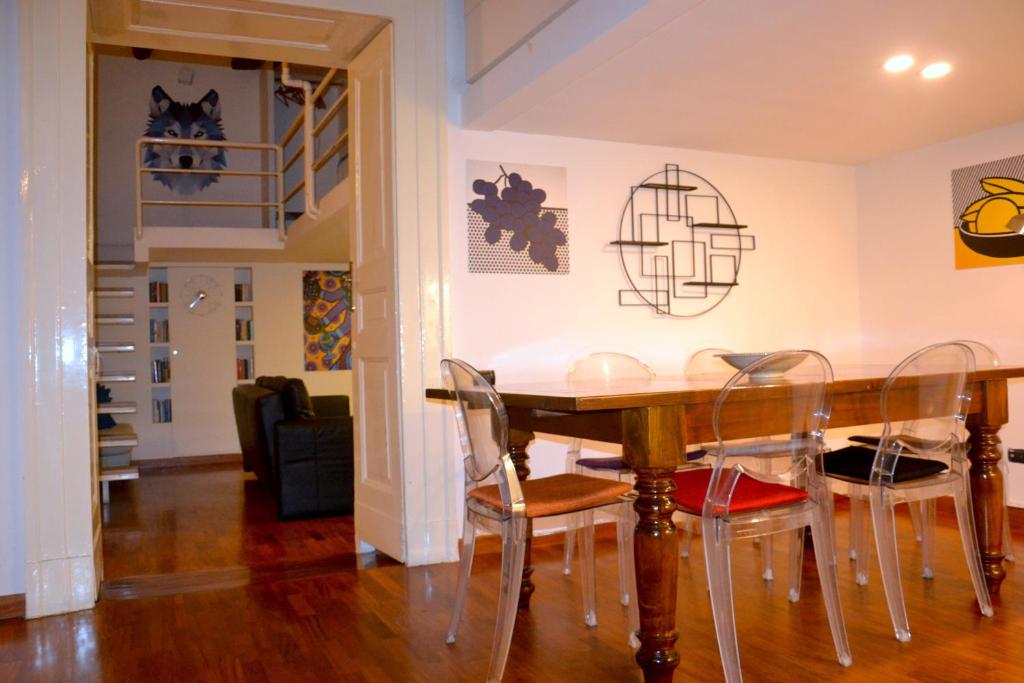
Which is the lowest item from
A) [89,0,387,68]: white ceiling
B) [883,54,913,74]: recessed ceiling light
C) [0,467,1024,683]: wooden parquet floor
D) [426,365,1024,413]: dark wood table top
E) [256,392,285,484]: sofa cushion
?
[0,467,1024,683]: wooden parquet floor

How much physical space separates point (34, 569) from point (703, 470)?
2.44 metres

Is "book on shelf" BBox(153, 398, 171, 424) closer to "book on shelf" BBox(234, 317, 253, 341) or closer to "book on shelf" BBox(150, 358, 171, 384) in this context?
"book on shelf" BBox(150, 358, 171, 384)

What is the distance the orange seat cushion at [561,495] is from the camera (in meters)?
2.38

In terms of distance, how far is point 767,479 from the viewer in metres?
2.45

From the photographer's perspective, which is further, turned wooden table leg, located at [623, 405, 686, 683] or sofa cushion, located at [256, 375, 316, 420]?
sofa cushion, located at [256, 375, 316, 420]

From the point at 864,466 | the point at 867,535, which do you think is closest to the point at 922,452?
the point at 864,466

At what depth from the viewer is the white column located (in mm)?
3074

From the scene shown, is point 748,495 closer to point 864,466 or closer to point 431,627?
point 864,466

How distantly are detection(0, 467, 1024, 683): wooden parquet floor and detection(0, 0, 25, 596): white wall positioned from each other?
1.04 ft

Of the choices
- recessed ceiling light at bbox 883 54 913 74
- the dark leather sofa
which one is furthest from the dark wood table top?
the dark leather sofa

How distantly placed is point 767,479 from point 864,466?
653 millimetres

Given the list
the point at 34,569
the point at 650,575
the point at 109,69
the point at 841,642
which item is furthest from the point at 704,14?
the point at 109,69

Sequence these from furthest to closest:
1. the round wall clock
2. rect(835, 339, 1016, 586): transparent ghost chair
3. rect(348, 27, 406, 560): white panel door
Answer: the round wall clock
rect(348, 27, 406, 560): white panel door
rect(835, 339, 1016, 586): transparent ghost chair

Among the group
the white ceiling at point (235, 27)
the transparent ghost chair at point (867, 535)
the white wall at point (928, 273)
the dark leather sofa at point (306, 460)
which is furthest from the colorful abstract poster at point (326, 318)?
the transparent ghost chair at point (867, 535)
